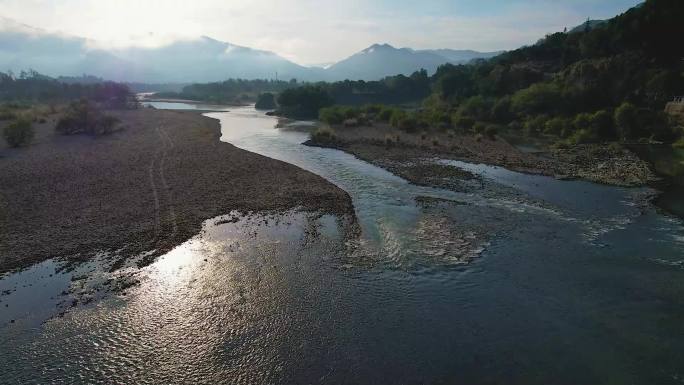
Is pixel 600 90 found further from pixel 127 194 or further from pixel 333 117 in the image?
pixel 127 194

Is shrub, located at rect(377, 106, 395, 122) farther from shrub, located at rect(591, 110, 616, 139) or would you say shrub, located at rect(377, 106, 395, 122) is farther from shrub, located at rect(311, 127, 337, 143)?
shrub, located at rect(591, 110, 616, 139)

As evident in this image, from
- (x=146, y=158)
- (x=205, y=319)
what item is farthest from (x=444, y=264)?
(x=146, y=158)

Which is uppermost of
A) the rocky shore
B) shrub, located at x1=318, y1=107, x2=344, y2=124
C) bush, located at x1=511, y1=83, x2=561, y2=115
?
bush, located at x1=511, y1=83, x2=561, y2=115

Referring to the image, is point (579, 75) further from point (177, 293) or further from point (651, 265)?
point (177, 293)

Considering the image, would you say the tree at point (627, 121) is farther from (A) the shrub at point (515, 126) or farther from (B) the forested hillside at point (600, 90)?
(A) the shrub at point (515, 126)

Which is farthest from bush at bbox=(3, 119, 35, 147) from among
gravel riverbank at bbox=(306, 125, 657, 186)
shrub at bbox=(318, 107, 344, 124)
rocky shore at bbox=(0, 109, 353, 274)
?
shrub at bbox=(318, 107, 344, 124)
